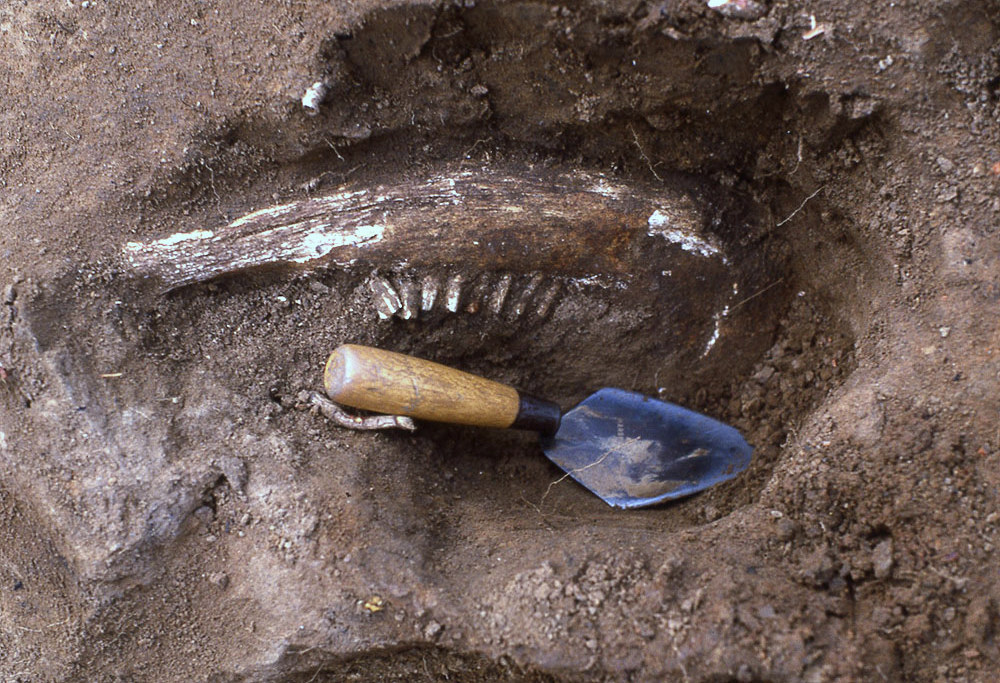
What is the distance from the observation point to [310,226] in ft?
9.59

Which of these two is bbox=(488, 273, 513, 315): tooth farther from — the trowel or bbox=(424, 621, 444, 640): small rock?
bbox=(424, 621, 444, 640): small rock

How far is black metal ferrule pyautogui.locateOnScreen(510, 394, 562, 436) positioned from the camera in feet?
10.3

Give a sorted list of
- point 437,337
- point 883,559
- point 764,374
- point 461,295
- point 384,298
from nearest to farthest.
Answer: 1. point 883,559
2. point 384,298
3. point 461,295
4. point 437,337
5. point 764,374

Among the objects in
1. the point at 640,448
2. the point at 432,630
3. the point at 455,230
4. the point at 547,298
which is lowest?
the point at 432,630

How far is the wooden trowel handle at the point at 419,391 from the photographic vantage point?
2662 millimetres

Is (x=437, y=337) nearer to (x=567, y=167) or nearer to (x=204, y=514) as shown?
(x=567, y=167)

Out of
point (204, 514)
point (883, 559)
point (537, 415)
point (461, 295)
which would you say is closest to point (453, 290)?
point (461, 295)

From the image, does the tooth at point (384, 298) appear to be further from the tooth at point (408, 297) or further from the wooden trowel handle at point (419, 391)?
the wooden trowel handle at point (419, 391)

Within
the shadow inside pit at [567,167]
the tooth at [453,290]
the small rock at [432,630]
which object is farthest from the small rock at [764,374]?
the small rock at [432,630]

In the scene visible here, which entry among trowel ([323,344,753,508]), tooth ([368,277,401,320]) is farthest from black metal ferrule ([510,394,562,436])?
tooth ([368,277,401,320])

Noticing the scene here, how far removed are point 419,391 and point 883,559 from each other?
5.73ft

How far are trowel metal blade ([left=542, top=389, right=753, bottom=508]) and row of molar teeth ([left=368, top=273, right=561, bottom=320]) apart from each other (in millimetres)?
570

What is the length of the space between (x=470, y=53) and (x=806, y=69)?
124 cm

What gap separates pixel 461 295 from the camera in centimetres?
308
